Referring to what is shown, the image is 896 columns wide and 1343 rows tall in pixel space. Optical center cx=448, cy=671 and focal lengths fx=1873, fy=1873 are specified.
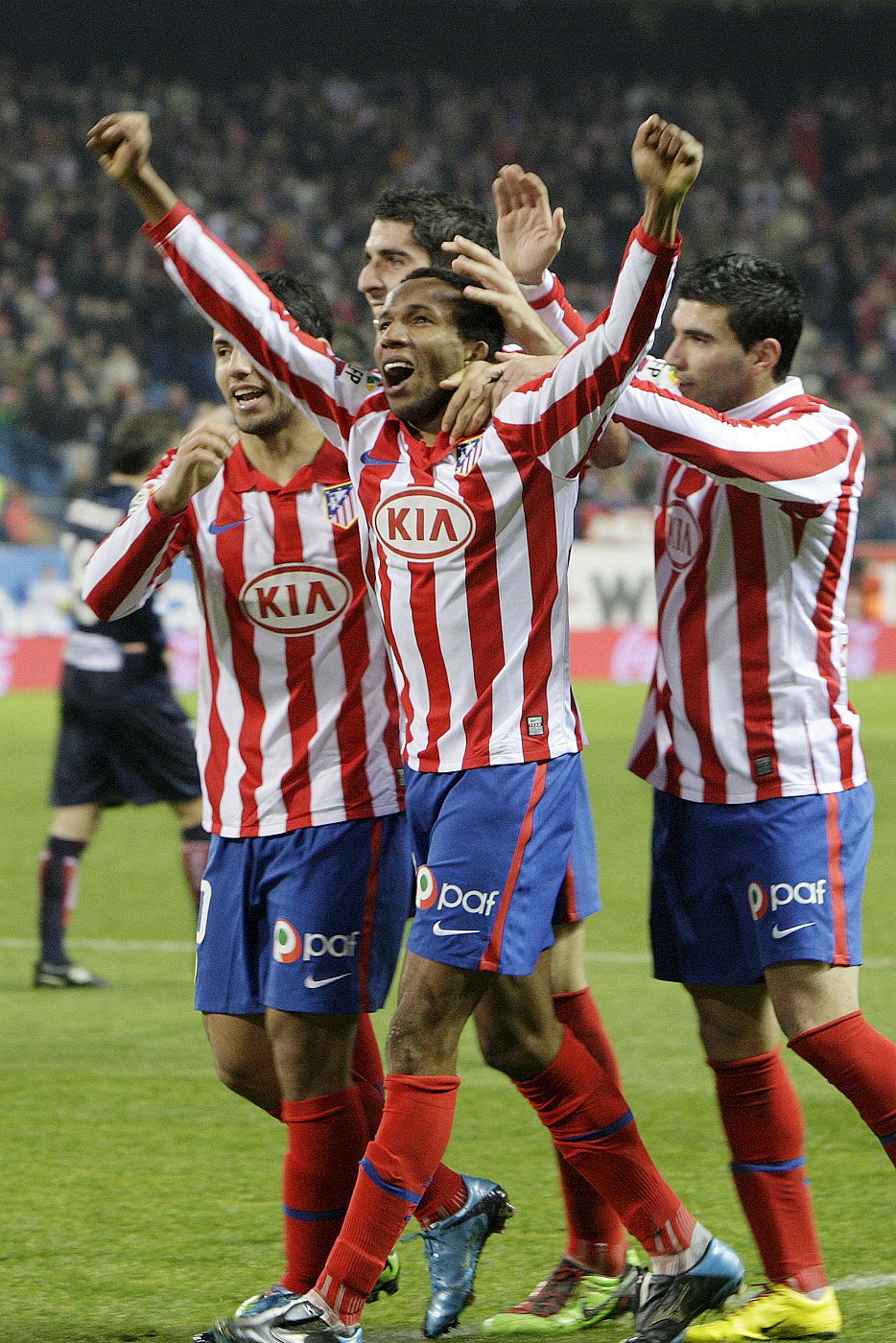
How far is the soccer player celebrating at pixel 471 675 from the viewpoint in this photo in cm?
321

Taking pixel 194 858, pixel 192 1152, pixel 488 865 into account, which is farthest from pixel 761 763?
pixel 194 858

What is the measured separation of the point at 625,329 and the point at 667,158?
292 mm

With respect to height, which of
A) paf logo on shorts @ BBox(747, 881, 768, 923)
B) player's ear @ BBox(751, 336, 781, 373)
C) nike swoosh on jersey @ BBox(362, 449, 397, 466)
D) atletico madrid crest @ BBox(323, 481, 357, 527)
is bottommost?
paf logo on shorts @ BBox(747, 881, 768, 923)

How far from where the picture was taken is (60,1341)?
11.6ft

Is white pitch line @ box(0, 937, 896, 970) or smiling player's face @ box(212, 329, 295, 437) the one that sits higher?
smiling player's face @ box(212, 329, 295, 437)

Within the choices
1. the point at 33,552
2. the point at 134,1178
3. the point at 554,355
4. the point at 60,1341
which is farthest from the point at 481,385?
the point at 33,552

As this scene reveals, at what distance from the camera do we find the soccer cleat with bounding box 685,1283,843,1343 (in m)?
3.56

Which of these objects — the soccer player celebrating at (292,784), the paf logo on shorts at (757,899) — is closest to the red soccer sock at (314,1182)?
the soccer player celebrating at (292,784)

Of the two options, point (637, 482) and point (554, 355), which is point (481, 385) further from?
point (637, 482)

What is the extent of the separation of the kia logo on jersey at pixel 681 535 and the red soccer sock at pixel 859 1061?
0.95 metres

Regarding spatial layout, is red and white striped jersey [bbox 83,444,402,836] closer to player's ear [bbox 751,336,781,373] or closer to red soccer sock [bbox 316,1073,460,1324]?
red soccer sock [bbox 316,1073,460,1324]

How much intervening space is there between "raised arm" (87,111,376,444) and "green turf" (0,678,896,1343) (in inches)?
71.4

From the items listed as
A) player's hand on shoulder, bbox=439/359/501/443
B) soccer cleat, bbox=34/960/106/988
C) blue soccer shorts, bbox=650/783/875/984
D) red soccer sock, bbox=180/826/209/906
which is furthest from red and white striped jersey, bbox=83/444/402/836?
soccer cleat, bbox=34/960/106/988

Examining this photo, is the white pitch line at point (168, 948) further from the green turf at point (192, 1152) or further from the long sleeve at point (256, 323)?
the long sleeve at point (256, 323)
